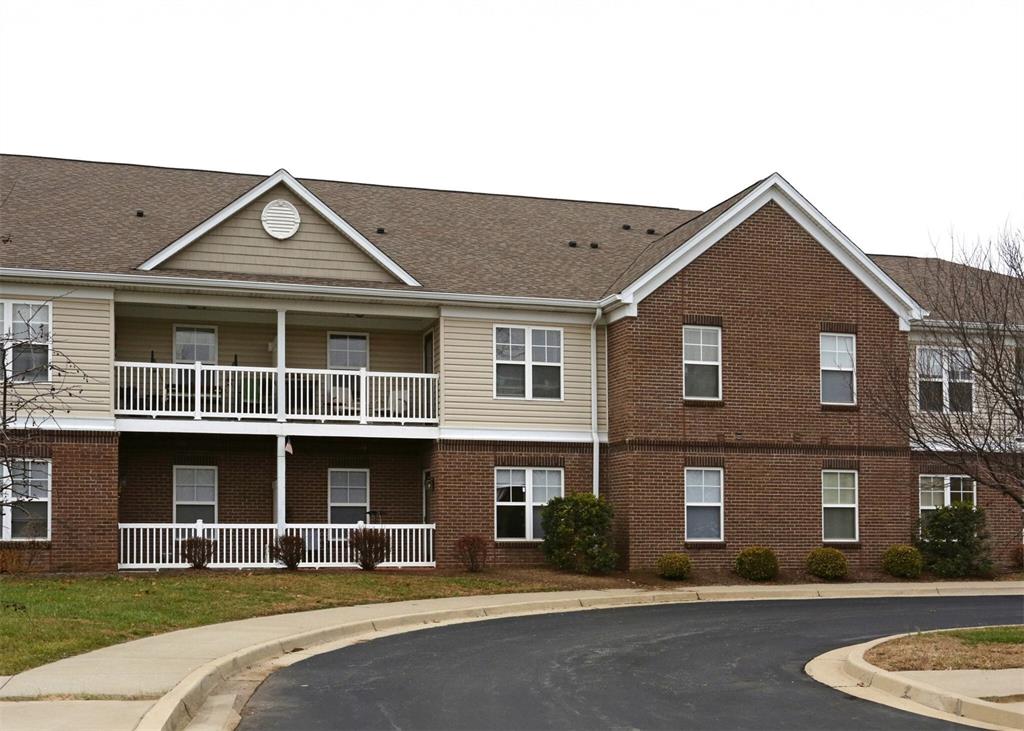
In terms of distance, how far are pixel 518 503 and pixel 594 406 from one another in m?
2.62

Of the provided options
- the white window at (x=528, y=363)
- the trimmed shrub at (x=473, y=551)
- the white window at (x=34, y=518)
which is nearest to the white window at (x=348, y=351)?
the white window at (x=528, y=363)

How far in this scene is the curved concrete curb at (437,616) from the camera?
427 inches

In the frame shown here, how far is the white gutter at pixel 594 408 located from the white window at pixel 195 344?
7975 millimetres

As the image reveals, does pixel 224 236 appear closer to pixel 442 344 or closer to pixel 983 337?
pixel 442 344

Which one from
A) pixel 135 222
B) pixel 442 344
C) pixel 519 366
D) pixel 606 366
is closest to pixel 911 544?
pixel 606 366

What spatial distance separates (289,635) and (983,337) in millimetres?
9662

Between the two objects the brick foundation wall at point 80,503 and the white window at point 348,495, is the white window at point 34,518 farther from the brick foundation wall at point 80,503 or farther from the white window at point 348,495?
the white window at point 348,495

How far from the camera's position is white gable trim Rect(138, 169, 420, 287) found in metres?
25.2

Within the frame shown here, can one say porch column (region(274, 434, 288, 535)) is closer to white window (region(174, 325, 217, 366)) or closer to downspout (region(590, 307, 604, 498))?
white window (region(174, 325, 217, 366))

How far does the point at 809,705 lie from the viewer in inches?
456

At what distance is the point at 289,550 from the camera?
25.1m

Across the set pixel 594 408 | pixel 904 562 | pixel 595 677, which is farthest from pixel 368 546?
pixel 595 677

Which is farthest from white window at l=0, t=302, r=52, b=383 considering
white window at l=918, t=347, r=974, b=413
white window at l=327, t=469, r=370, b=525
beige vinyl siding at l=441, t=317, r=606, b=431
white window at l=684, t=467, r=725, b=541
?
white window at l=918, t=347, r=974, b=413

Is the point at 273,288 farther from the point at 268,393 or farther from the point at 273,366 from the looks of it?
the point at 273,366
